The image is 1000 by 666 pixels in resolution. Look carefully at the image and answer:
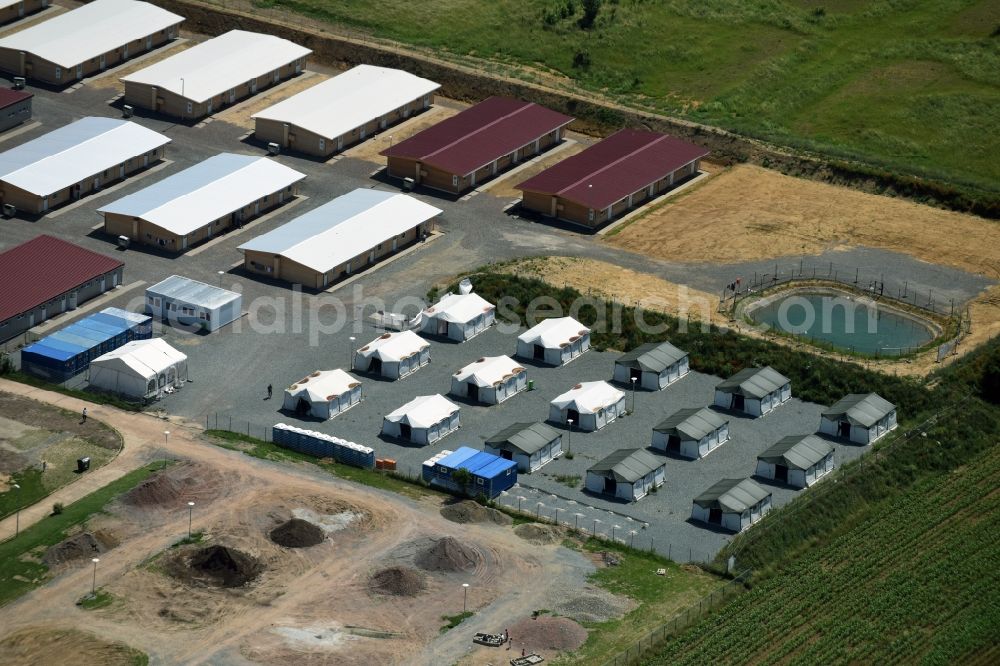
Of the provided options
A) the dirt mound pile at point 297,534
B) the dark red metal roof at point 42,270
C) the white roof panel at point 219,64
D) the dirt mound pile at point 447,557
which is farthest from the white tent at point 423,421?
the white roof panel at point 219,64

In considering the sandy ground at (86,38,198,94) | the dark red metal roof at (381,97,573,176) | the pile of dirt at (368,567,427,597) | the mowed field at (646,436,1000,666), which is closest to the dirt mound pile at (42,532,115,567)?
the pile of dirt at (368,567,427,597)

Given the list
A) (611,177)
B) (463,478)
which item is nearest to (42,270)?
(463,478)

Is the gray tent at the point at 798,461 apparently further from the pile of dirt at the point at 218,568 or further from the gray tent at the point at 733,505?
the pile of dirt at the point at 218,568

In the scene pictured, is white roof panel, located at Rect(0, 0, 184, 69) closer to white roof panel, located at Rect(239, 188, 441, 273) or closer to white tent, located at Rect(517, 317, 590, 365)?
white roof panel, located at Rect(239, 188, 441, 273)

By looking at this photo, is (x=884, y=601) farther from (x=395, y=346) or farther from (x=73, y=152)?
(x=73, y=152)

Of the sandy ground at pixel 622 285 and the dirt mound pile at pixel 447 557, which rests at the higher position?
the sandy ground at pixel 622 285
